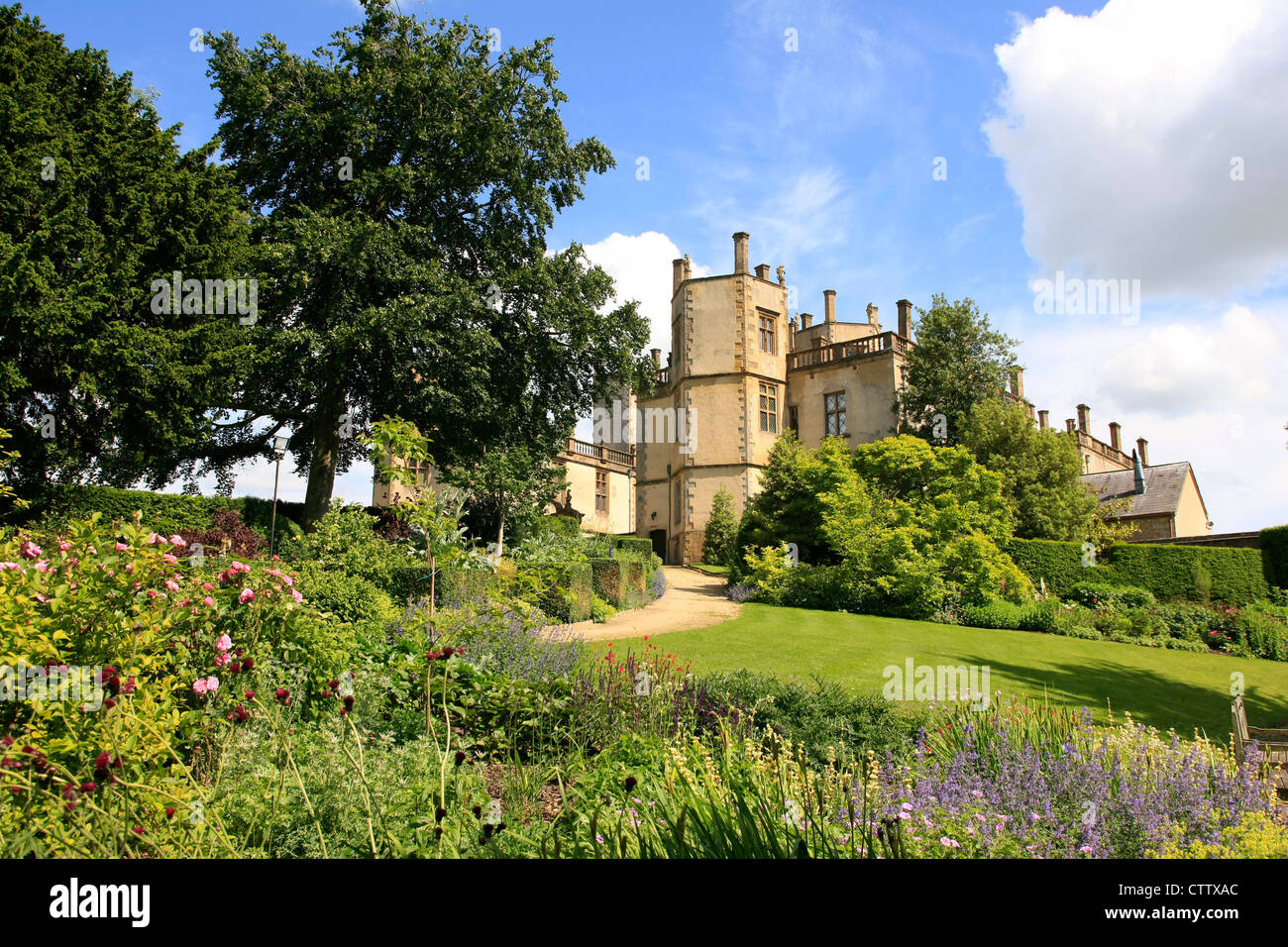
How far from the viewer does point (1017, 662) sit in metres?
12.2

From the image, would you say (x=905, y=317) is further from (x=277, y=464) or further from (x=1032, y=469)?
(x=277, y=464)

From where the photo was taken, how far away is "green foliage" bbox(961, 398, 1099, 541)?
967 inches

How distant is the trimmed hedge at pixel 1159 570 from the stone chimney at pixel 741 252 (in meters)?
15.9

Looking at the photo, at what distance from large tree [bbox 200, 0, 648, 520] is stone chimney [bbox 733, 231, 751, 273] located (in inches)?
445

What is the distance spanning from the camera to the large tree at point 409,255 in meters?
17.3

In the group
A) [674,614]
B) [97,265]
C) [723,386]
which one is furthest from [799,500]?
[97,265]

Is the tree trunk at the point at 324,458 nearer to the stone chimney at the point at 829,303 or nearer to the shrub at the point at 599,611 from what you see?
the shrub at the point at 599,611

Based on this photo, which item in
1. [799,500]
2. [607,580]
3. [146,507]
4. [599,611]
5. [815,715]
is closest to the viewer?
[815,715]

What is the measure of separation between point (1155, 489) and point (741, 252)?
26.1 metres

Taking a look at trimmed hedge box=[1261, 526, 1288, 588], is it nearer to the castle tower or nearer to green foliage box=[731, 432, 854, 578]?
green foliage box=[731, 432, 854, 578]

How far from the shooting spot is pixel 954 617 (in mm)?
17203

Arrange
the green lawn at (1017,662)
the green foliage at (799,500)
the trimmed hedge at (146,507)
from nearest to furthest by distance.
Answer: the green lawn at (1017,662), the trimmed hedge at (146,507), the green foliage at (799,500)

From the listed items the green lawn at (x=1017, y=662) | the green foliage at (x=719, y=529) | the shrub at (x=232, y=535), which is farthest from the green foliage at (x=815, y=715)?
the green foliage at (x=719, y=529)
